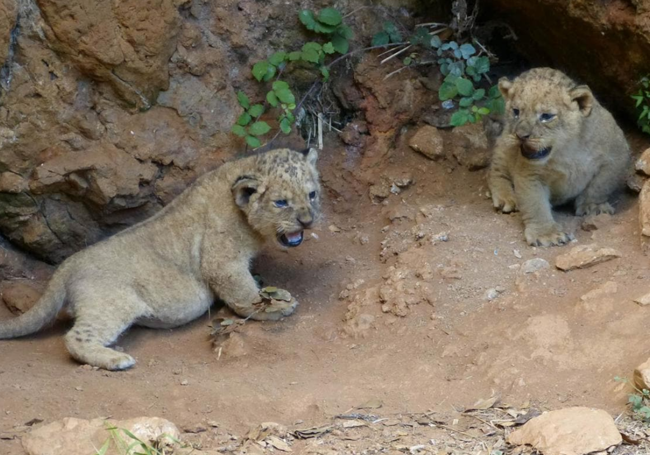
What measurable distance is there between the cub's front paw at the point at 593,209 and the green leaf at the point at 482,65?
165 centimetres

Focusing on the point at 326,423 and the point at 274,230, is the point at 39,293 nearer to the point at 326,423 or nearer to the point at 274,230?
the point at 274,230

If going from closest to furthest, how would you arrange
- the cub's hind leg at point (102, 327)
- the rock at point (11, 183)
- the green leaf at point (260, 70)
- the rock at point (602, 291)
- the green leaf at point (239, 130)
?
the rock at point (602, 291)
the cub's hind leg at point (102, 327)
the rock at point (11, 183)
the green leaf at point (239, 130)
the green leaf at point (260, 70)

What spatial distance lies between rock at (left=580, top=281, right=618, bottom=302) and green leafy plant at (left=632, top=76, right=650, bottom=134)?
2.19 metres

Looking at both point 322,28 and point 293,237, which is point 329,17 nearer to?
point 322,28

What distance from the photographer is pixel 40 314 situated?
302 inches

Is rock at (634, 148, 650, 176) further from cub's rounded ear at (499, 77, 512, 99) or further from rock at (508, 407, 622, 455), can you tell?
rock at (508, 407, 622, 455)

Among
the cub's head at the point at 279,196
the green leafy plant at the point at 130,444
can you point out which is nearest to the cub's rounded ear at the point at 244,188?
the cub's head at the point at 279,196

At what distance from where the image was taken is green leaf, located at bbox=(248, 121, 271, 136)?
8.78 metres

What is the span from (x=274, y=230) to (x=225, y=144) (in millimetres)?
1372

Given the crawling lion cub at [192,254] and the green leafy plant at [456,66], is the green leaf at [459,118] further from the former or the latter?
the crawling lion cub at [192,254]

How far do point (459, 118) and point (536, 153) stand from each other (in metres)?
0.94

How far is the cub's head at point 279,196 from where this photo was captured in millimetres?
7945

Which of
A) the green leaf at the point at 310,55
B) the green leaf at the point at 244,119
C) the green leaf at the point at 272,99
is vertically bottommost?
the green leaf at the point at 244,119

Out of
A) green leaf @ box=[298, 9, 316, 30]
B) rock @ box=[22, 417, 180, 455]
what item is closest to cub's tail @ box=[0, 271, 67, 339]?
rock @ box=[22, 417, 180, 455]
